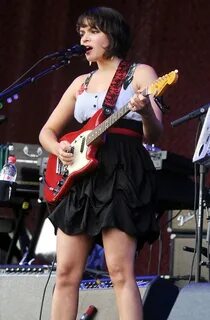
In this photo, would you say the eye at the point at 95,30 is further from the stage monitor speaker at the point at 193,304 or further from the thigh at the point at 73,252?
the stage monitor speaker at the point at 193,304

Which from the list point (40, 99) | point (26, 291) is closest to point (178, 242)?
point (26, 291)

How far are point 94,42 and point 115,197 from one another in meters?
0.69

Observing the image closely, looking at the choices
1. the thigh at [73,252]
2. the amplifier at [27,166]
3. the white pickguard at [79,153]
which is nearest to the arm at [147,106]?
the white pickguard at [79,153]

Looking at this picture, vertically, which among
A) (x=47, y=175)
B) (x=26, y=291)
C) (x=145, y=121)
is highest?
(x=145, y=121)

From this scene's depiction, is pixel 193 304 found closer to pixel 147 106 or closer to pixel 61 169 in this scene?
pixel 147 106

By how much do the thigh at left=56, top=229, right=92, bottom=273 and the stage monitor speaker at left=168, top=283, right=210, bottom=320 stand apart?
2.51 ft

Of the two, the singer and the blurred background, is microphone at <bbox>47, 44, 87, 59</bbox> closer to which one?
the singer

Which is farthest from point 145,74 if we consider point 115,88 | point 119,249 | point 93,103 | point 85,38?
point 119,249

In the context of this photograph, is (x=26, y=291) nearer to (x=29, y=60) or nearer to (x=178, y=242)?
(x=178, y=242)

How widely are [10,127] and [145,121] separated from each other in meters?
3.29

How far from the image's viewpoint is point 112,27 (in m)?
3.38

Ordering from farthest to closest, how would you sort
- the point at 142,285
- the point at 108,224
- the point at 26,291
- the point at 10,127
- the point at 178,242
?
the point at 10,127
the point at 178,242
the point at 26,291
the point at 142,285
the point at 108,224

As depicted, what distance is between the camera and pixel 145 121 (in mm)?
3117

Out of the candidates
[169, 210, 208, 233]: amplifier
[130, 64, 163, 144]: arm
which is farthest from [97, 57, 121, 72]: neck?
[169, 210, 208, 233]: amplifier
